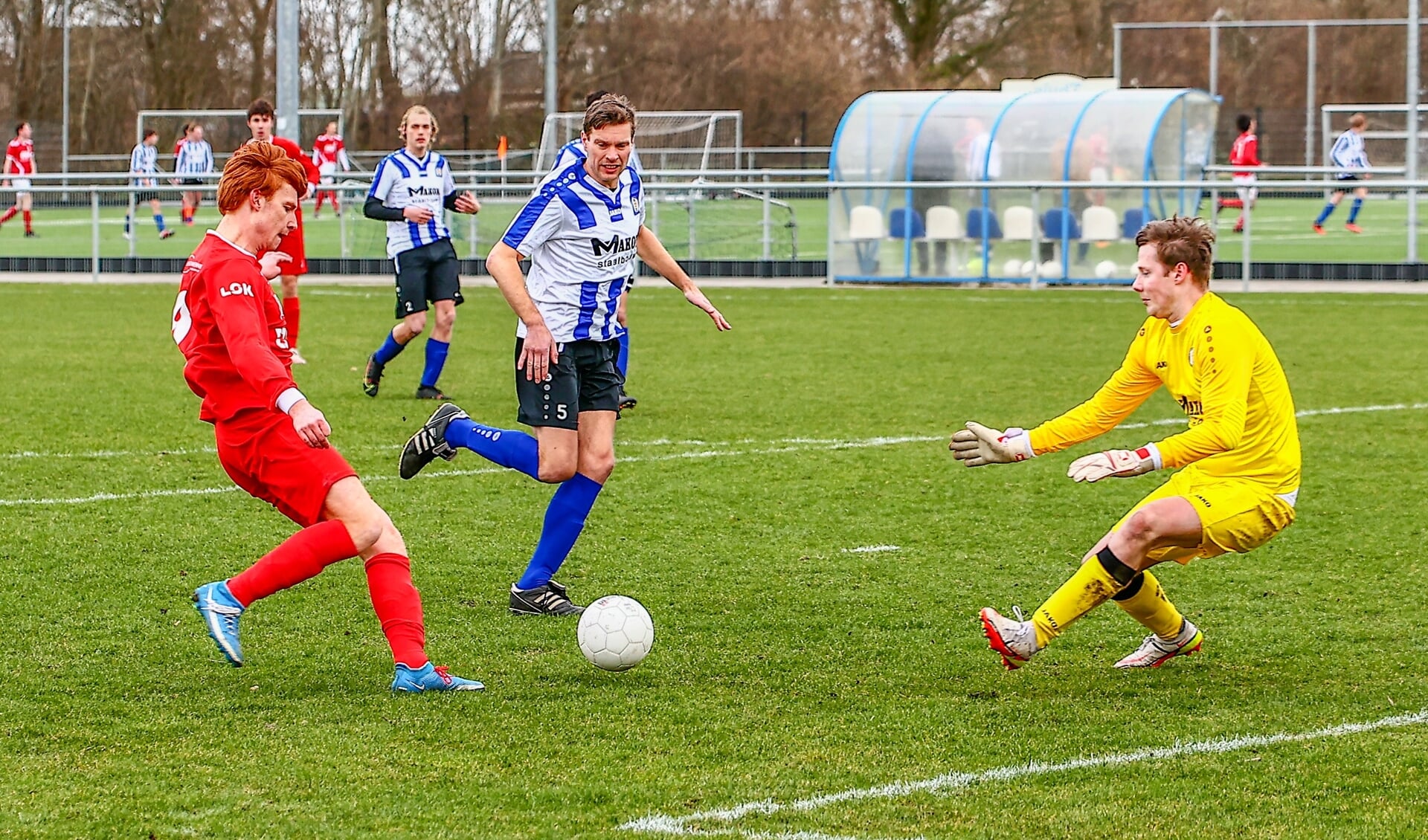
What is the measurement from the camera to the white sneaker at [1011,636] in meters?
4.87

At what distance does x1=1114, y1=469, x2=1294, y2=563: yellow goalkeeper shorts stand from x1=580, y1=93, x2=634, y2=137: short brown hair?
2.05 m

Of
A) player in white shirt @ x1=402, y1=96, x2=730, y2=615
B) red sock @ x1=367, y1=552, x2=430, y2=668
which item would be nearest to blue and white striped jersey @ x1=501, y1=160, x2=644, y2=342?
player in white shirt @ x1=402, y1=96, x2=730, y2=615

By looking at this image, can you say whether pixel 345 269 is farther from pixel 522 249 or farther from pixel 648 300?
pixel 522 249

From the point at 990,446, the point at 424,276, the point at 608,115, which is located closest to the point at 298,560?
the point at 608,115

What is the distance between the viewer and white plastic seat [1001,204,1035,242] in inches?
789

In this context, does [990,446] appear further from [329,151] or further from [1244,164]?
[329,151]

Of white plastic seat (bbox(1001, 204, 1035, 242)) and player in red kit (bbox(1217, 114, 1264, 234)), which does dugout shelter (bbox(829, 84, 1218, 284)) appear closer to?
white plastic seat (bbox(1001, 204, 1035, 242))

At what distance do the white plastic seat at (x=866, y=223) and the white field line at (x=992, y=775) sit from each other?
1622cm

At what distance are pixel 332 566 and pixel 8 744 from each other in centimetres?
220

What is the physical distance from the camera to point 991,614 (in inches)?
193

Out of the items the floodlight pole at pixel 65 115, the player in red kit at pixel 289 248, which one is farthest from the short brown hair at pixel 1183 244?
the floodlight pole at pixel 65 115

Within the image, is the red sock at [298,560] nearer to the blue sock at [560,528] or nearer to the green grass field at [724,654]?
the green grass field at [724,654]

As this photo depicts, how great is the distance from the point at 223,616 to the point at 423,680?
0.55 meters

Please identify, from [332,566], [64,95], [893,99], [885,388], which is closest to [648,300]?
[893,99]
